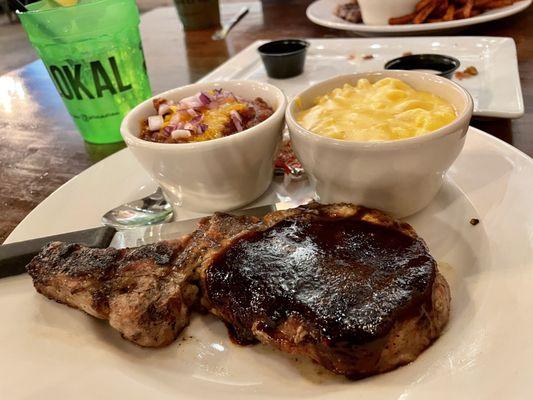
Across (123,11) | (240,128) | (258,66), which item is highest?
(123,11)

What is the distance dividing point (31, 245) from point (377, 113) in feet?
4.53

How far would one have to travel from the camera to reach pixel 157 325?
1.38 m

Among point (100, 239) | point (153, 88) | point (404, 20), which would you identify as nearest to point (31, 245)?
point (100, 239)

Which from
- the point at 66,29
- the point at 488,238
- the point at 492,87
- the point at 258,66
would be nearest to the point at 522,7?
the point at 492,87

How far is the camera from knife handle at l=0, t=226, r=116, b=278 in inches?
64.0

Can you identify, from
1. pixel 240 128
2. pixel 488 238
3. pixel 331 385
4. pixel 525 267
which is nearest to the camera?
pixel 331 385

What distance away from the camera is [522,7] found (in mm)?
3729

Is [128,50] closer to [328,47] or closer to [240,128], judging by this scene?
[240,128]

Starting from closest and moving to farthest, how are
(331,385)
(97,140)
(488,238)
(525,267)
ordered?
(331,385) → (525,267) → (488,238) → (97,140)

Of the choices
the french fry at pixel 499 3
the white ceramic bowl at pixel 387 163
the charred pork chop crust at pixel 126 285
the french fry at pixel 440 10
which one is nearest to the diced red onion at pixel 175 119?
the white ceramic bowl at pixel 387 163

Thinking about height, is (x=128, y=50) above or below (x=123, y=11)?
below

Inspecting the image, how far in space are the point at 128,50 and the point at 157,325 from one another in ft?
6.25

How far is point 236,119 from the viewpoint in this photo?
1.96 meters

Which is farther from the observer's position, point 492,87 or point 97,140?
point 97,140
